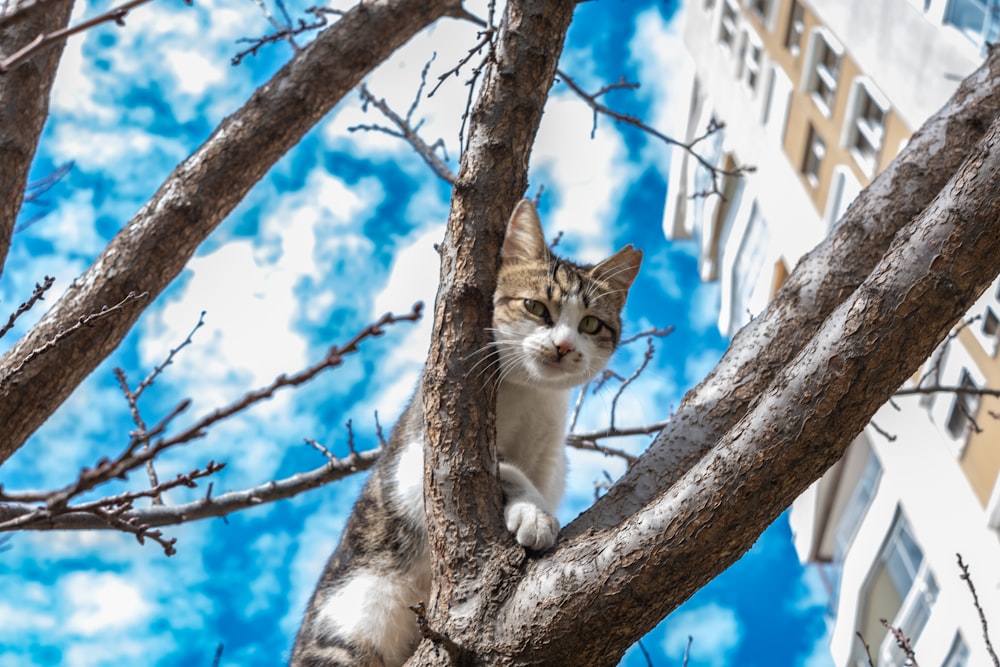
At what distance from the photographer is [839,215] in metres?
7.67

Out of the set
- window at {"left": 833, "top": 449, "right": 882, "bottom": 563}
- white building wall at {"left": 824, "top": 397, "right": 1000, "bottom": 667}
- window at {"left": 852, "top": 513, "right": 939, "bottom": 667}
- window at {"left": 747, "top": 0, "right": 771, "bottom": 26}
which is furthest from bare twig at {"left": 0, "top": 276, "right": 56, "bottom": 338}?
window at {"left": 747, "top": 0, "right": 771, "bottom": 26}

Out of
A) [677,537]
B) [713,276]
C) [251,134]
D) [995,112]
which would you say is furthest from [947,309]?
[713,276]

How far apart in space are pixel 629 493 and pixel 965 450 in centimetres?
523

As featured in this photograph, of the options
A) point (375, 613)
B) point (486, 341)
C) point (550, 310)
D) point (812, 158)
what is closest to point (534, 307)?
point (550, 310)

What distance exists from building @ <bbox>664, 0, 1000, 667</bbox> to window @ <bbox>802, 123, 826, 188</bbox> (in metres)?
0.02

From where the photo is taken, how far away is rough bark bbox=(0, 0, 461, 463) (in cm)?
234

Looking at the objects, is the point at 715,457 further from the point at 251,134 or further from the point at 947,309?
the point at 251,134

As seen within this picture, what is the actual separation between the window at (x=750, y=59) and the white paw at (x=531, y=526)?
8559mm

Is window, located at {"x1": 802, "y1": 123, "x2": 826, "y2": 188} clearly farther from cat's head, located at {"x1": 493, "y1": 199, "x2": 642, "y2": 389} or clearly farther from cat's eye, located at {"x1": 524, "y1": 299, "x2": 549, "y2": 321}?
cat's eye, located at {"x1": 524, "y1": 299, "x2": 549, "y2": 321}

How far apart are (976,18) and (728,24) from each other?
384cm

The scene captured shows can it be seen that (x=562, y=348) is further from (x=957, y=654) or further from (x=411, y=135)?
(x=957, y=654)

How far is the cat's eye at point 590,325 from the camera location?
8.73ft

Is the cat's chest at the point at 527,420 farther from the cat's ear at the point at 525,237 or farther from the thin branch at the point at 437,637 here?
the thin branch at the point at 437,637

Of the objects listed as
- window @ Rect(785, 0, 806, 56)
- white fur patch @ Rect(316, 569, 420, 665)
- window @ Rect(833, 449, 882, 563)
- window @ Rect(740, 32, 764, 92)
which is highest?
window @ Rect(740, 32, 764, 92)
